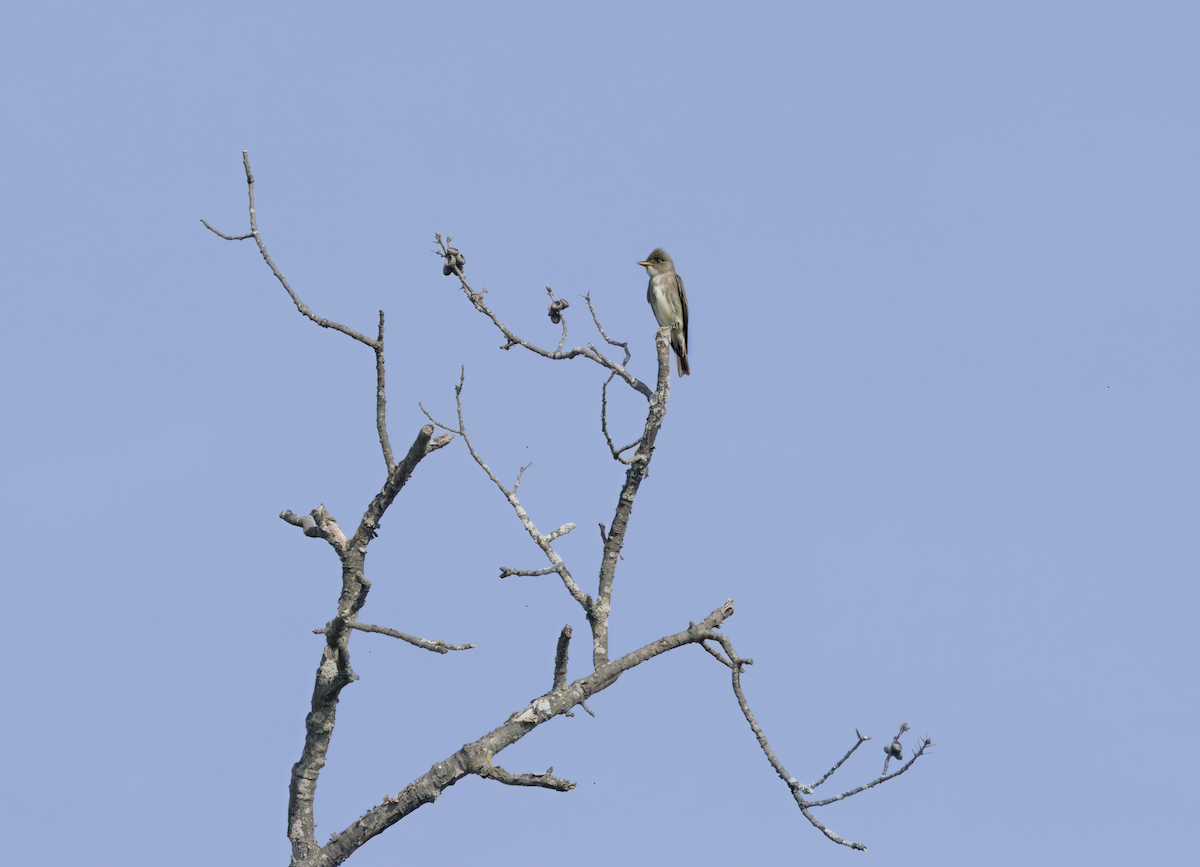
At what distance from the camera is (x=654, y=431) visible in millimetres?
9195

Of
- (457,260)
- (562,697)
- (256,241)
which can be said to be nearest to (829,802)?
(562,697)

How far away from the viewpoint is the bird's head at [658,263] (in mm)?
14891

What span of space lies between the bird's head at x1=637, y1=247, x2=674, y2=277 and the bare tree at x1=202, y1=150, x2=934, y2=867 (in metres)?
5.85

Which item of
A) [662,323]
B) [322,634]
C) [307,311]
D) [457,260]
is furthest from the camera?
[662,323]

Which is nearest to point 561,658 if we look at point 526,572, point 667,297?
point 526,572

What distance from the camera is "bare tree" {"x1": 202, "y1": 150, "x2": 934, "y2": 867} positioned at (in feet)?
26.4

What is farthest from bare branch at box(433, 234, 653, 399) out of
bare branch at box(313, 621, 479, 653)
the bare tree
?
bare branch at box(313, 621, 479, 653)

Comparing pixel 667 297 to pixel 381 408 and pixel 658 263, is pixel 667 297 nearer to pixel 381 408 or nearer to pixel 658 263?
pixel 658 263

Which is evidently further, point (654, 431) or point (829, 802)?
point (654, 431)

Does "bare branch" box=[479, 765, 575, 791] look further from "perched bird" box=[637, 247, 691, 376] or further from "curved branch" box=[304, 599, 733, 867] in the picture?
"perched bird" box=[637, 247, 691, 376]

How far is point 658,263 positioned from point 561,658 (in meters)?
7.76

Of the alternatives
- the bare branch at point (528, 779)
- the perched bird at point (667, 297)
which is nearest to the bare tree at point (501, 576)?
the bare branch at point (528, 779)

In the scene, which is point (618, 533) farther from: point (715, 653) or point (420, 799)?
point (420, 799)

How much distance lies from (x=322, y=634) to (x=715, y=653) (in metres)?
3.02
